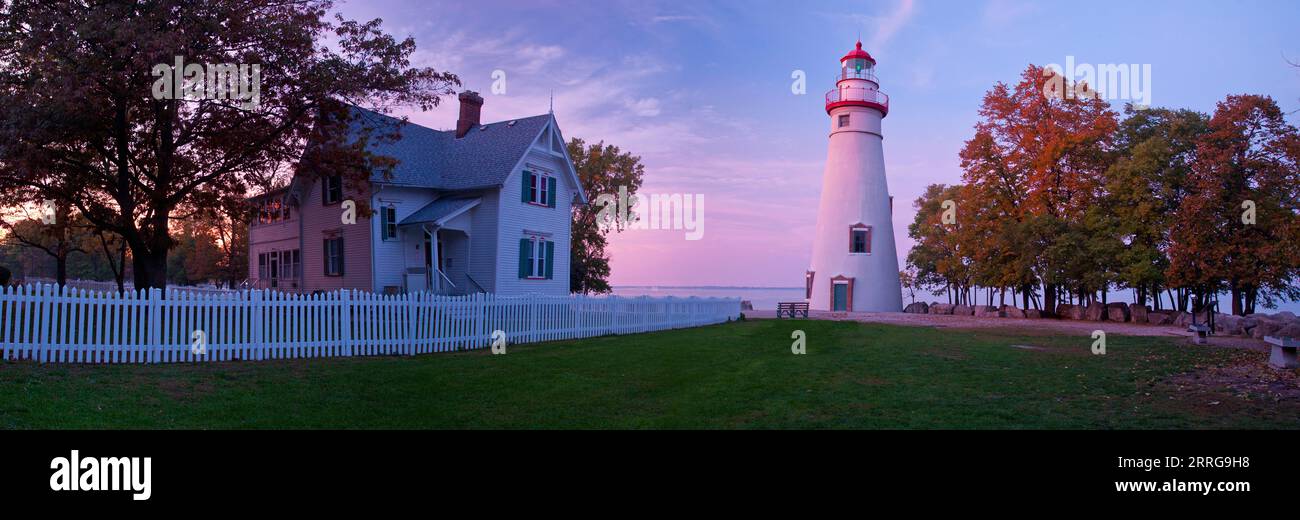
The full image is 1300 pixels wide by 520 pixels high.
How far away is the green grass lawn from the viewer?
748 centimetres

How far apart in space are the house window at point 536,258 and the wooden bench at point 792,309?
1126 centimetres

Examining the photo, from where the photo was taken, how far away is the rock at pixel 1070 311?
34.0 m

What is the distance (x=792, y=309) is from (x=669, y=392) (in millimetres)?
24623

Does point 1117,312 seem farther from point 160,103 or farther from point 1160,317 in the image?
point 160,103

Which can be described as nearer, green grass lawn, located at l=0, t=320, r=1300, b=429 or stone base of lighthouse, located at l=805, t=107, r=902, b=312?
green grass lawn, located at l=0, t=320, r=1300, b=429

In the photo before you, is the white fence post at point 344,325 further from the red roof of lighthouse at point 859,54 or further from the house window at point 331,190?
the red roof of lighthouse at point 859,54

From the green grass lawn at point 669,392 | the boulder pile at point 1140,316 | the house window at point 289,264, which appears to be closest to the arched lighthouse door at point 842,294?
the boulder pile at point 1140,316

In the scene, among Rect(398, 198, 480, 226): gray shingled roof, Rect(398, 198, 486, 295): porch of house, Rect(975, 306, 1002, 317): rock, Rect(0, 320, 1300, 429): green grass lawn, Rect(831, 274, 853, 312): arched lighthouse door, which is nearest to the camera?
Rect(0, 320, 1300, 429): green grass lawn

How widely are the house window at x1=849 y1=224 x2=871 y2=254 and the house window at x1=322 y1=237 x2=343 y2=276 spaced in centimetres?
Result: 2492

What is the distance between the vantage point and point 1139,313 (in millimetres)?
31562

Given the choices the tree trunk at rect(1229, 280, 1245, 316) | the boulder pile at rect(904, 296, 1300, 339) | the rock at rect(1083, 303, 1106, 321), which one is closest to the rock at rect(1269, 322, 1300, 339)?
the boulder pile at rect(904, 296, 1300, 339)

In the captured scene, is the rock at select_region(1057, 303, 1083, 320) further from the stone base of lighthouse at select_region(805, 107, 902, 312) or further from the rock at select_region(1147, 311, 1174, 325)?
the stone base of lighthouse at select_region(805, 107, 902, 312)
